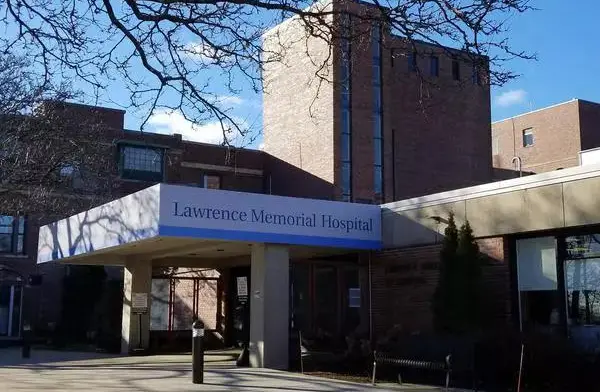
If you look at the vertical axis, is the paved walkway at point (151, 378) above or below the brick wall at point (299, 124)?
below

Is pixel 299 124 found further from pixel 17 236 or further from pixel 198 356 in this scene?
pixel 198 356

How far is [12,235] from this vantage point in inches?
1626

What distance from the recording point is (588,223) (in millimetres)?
15445

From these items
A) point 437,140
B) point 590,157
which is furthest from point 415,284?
point 437,140

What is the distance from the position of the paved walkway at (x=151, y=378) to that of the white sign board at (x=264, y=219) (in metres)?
3.17

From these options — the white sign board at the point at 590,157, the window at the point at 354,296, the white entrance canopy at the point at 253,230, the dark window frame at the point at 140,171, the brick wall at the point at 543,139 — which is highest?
the brick wall at the point at 543,139

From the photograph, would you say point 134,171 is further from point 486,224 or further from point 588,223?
point 588,223

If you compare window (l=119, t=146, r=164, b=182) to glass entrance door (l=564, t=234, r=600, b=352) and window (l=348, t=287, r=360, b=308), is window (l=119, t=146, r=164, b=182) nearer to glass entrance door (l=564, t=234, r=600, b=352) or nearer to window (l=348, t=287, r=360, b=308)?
window (l=348, t=287, r=360, b=308)

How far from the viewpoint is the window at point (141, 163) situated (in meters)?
44.8

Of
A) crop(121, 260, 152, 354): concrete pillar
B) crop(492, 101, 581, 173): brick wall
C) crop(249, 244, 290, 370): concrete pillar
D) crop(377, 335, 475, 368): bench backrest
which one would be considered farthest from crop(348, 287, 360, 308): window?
crop(492, 101, 581, 173): brick wall

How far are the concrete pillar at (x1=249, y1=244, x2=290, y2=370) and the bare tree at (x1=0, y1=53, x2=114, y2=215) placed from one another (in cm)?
662

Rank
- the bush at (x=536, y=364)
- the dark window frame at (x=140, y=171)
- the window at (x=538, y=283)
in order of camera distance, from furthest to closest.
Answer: the dark window frame at (x=140, y=171) < the window at (x=538, y=283) < the bush at (x=536, y=364)

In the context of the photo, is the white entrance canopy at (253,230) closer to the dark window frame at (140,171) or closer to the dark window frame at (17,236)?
the dark window frame at (17,236)

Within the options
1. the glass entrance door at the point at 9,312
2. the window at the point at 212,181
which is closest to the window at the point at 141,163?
the window at the point at 212,181
